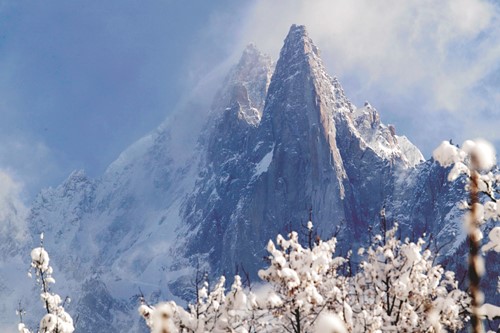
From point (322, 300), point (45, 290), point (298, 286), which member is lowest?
Result: point (322, 300)

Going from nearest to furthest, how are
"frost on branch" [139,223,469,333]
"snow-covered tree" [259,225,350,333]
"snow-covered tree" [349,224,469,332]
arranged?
"frost on branch" [139,223,469,333] < "snow-covered tree" [259,225,350,333] < "snow-covered tree" [349,224,469,332]

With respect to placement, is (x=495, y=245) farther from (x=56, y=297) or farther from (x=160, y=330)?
(x=56, y=297)

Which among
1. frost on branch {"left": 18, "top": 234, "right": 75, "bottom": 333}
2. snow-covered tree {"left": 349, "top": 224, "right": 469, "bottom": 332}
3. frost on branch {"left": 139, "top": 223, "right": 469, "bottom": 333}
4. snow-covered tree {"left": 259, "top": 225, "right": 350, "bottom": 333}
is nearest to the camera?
frost on branch {"left": 139, "top": 223, "right": 469, "bottom": 333}

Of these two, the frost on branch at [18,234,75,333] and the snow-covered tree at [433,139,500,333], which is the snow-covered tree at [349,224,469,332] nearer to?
the snow-covered tree at [433,139,500,333]

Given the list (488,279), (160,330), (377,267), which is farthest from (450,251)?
(160,330)

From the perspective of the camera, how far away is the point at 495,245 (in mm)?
9680

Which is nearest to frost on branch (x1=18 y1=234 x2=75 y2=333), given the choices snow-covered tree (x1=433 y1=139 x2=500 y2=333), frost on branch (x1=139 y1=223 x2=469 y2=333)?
frost on branch (x1=139 y1=223 x2=469 y2=333)

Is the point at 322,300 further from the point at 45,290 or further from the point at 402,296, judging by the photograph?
the point at 45,290

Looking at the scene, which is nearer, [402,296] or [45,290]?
[402,296]

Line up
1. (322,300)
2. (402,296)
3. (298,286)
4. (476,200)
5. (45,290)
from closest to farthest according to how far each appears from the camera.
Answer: (476,200) < (322,300) < (298,286) < (402,296) < (45,290)

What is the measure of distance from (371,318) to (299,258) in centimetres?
231

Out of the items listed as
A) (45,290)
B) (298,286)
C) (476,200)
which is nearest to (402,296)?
(298,286)

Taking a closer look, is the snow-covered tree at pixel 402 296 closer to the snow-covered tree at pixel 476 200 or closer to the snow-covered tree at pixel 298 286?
the snow-covered tree at pixel 298 286

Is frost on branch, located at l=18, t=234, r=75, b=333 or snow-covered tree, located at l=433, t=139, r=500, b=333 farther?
frost on branch, located at l=18, t=234, r=75, b=333
